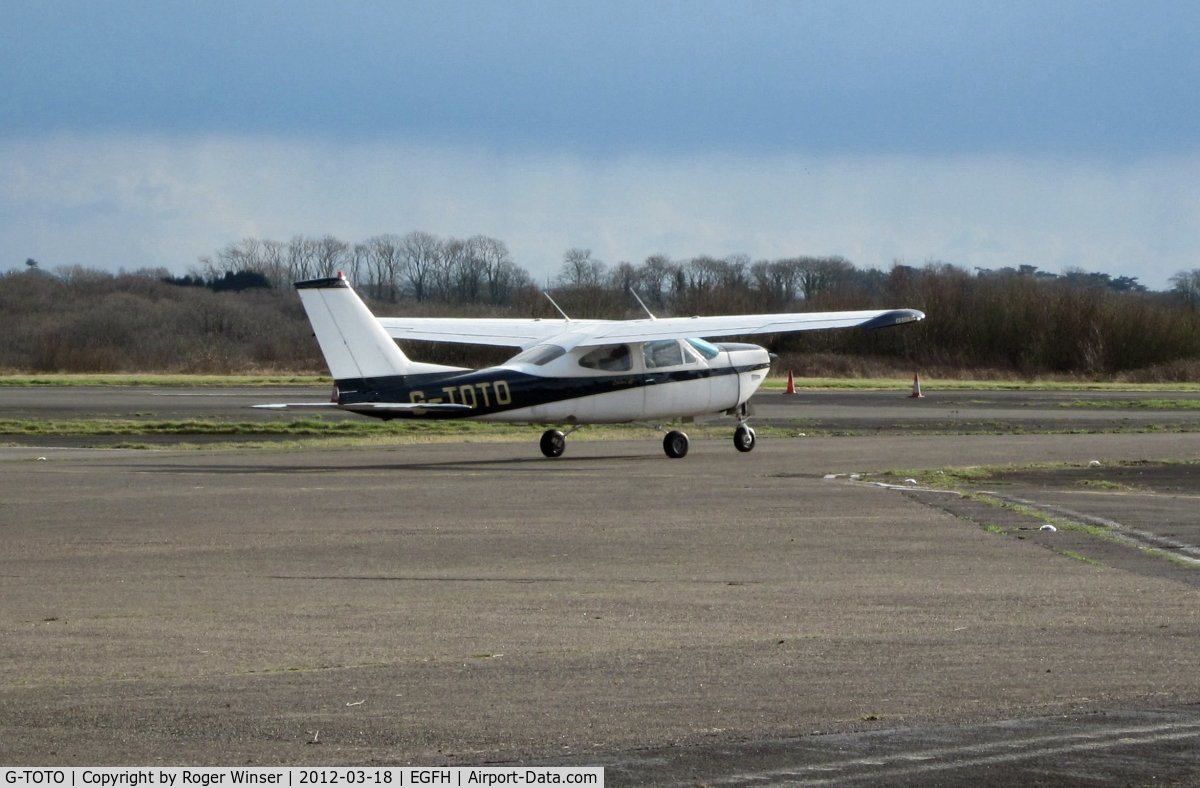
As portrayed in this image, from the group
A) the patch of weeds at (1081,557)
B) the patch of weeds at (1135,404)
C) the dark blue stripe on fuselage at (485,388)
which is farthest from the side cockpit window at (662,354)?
the patch of weeds at (1135,404)

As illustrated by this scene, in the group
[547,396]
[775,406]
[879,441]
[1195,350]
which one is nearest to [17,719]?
[547,396]

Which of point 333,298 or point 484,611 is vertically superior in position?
point 333,298

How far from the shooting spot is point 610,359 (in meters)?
25.0

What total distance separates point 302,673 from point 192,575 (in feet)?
13.9

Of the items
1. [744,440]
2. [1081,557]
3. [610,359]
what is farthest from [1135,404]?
[1081,557]

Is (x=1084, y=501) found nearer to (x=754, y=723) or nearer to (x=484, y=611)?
(x=484, y=611)

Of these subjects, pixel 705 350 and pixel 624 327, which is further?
pixel 705 350

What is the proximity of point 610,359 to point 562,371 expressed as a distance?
0.97 m

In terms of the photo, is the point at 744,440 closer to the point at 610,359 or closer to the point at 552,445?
the point at 610,359

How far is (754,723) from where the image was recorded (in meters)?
6.89

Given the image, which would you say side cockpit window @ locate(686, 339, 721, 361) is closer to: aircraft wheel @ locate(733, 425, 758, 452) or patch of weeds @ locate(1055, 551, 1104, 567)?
aircraft wheel @ locate(733, 425, 758, 452)

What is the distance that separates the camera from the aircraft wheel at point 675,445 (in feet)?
82.2
